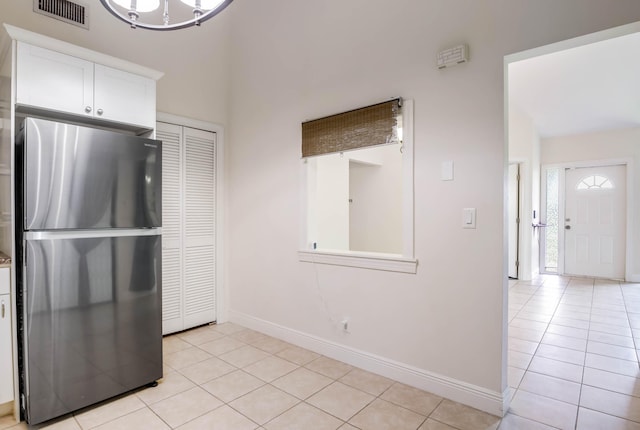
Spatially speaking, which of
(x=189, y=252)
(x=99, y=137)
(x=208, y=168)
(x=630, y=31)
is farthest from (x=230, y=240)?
(x=630, y=31)

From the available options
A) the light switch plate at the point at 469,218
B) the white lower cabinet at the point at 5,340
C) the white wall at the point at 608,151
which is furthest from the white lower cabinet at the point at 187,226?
the white wall at the point at 608,151

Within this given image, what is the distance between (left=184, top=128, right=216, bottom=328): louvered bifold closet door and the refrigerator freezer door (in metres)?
1.13

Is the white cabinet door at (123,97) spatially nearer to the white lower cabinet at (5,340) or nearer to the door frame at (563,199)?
the white lower cabinet at (5,340)

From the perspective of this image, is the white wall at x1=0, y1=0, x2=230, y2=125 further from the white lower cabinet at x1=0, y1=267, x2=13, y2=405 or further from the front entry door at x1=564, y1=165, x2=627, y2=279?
the front entry door at x1=564, y1=165, x2=627, y2=279

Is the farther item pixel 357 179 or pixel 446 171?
pixel 357 179

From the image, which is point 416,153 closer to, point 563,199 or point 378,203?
point 378,203

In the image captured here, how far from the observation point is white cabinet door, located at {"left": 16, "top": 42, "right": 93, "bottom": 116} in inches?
78.8

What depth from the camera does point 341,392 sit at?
7.77 feet

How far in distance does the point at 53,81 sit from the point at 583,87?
564cm

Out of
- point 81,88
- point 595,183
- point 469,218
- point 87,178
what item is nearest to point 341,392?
point 469,218

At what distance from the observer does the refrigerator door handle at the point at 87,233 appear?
6.42ft

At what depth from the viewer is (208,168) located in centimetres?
375

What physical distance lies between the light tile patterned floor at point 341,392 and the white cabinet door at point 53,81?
194 centimetres

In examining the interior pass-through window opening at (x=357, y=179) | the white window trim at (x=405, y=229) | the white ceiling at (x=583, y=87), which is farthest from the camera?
the white ceiling at (x=583, y=87)
